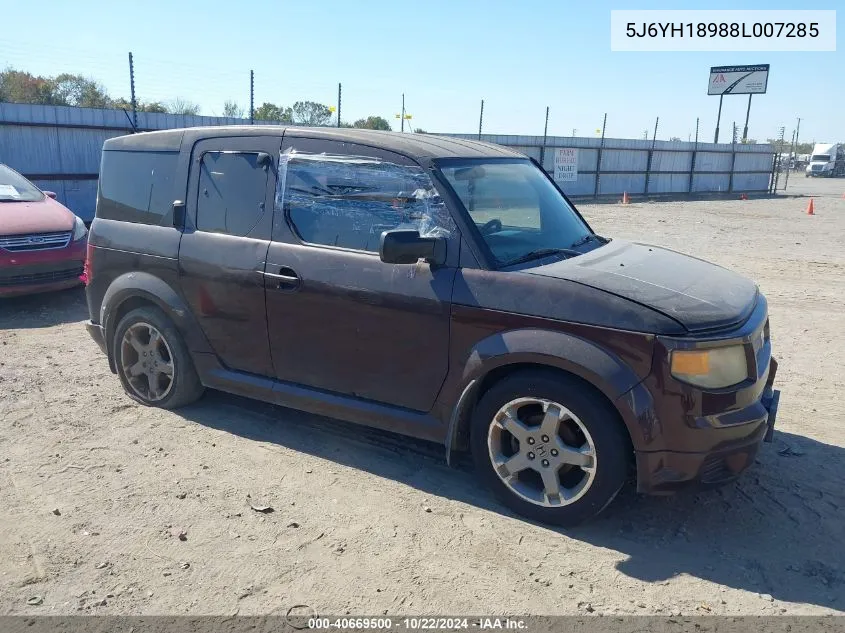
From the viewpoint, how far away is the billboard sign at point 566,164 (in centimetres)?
2705

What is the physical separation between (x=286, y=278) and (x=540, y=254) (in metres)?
1.50

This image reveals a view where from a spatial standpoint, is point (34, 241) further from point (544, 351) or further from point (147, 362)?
point (544, 351)

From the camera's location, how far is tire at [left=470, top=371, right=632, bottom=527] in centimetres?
344

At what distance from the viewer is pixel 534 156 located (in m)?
26.4

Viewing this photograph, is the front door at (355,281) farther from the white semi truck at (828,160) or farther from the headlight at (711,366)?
the white semi truck at (828,160)

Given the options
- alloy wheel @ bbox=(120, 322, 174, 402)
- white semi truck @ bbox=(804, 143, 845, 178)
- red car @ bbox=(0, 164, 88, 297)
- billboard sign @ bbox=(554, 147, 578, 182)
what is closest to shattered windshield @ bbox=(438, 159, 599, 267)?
alloy wheel @ bbox=(120, 322, 174, 402)

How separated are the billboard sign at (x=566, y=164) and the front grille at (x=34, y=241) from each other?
20821 millimetres

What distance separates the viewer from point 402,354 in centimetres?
398

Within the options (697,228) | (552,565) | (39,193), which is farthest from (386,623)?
(697,228)

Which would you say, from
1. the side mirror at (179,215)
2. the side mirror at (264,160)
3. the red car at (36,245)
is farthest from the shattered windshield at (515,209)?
the red car at (36,245)

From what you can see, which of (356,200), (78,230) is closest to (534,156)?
(78,230)

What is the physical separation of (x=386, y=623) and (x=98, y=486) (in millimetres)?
2057

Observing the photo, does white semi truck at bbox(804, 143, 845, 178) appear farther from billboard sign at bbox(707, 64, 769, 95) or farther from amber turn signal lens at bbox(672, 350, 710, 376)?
Result: amber turn signal lens at bbox(672, 350, 710, 376)

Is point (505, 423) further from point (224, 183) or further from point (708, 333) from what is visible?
point (224, 183)
